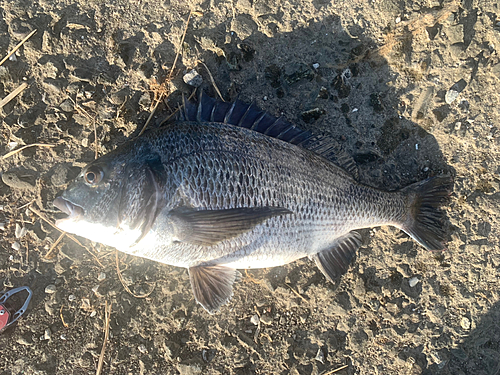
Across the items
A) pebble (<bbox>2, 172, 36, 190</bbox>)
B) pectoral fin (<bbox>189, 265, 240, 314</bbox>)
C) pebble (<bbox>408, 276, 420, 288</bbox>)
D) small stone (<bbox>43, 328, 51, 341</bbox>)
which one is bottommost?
small stone (<bbox>43, 328, 51, 341</bbox>)

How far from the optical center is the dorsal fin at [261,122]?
286cm

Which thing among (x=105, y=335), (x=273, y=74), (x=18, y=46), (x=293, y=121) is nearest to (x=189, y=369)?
(x=105, y=335)

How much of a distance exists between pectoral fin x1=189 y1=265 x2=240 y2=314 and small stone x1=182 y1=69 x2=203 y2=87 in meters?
1.78

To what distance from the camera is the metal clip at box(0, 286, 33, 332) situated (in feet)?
9.79

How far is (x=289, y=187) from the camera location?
273 centimetres

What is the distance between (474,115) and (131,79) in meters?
3.45

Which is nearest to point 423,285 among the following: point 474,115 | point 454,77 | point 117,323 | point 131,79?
point 474,115

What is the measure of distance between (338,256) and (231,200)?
126 centimetres

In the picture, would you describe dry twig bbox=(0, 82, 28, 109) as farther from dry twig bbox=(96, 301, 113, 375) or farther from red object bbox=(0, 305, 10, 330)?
dry twig bbox=(96, 301, 113, 375)

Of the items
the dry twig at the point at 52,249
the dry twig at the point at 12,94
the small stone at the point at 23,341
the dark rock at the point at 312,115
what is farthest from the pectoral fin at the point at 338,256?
the dry twig at the point at 12,94

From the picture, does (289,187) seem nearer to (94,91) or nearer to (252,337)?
(252,337)

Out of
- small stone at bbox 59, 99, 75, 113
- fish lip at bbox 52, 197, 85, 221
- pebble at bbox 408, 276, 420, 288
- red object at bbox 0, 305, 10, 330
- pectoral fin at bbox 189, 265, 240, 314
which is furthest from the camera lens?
pebble at bbox 408, 276, 420, 288

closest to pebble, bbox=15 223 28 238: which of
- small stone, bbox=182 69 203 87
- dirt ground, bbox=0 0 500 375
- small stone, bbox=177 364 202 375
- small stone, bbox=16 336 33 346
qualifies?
dirt ground, bbox=0 0 500 375

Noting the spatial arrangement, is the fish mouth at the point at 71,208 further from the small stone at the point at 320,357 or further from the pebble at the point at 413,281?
the pebble at the point at 413,281
